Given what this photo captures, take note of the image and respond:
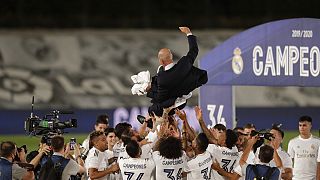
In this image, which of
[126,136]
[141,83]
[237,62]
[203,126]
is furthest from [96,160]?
[237,62]

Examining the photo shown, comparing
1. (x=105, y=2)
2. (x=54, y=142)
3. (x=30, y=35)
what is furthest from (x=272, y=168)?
(x=105, y=2)

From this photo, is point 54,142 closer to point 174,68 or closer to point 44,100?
point 174,68

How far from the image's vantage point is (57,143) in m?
13.1

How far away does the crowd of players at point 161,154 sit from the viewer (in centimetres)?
1284

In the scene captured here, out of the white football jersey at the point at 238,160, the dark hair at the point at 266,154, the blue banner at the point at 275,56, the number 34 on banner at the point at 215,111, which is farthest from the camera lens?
the number 34 on banner at the point at 215,111

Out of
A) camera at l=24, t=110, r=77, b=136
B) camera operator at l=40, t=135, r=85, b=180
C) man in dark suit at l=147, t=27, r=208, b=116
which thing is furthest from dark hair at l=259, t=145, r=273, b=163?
camera at l=24, t=110, r=77, b=136

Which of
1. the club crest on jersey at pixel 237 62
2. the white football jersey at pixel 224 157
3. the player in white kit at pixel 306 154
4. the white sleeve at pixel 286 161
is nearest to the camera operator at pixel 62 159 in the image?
the white football jersey at pixel 224 157

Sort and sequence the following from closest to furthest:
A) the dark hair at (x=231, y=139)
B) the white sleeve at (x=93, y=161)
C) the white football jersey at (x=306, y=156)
→ the white sleeve at (x=93, y=161)
the dark hair at (x=231, y=139)
the white football jersey at (x=306, y=156)

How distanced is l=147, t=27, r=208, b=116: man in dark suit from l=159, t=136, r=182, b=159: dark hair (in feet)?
1.75

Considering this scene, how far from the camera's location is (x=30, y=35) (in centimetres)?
3472

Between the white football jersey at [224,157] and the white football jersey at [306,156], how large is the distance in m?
3.08

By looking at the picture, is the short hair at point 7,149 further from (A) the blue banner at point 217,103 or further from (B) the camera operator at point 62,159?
(A) the blue banner at point 217,103

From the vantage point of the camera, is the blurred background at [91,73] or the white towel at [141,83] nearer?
the white towel at [141,83]

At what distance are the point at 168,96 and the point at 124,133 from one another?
3.12ft
